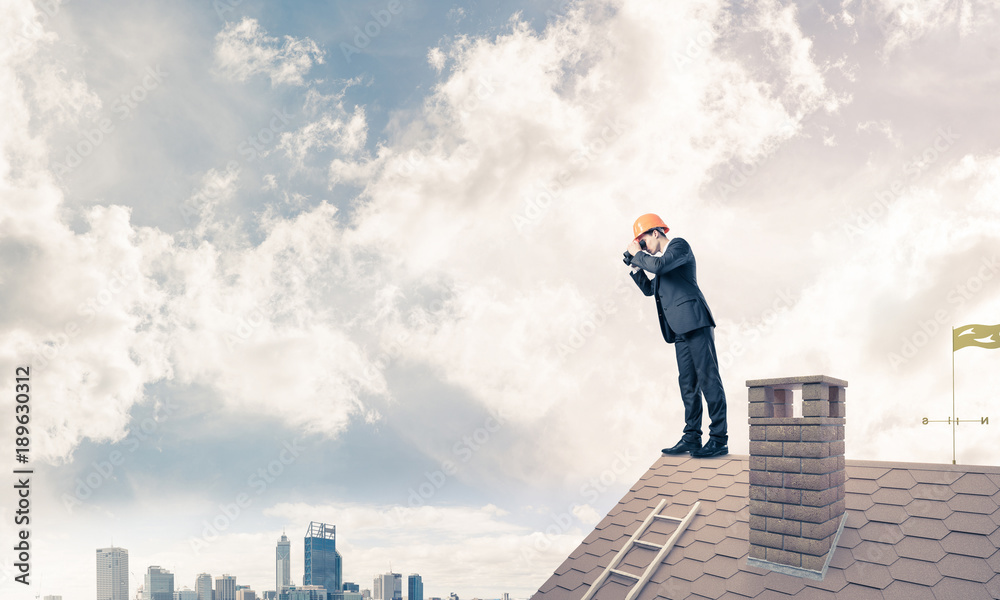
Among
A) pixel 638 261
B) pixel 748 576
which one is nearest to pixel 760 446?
pixel 748 576

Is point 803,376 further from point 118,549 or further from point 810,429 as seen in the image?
point 118,549

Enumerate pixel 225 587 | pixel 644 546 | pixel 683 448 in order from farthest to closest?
pixel 225 587 < pixel 683 448 < pixel 644 546

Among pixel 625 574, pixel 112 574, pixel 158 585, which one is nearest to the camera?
pixel 625 574

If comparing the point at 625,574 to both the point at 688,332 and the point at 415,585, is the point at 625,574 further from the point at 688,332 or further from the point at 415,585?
the point at 415,585

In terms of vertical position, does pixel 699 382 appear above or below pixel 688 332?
below

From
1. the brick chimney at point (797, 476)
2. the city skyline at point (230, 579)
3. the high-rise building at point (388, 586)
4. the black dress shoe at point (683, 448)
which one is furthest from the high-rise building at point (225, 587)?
the brick chimney at point (797, 476)

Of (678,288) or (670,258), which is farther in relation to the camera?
(678,288)

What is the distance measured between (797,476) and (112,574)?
34051mm

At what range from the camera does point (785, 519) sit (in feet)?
17.8

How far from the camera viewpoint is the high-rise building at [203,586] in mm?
38597

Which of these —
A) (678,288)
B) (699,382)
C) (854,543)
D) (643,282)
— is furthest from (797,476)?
(643,282)

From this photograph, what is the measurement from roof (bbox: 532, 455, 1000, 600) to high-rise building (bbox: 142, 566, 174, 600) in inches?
1496

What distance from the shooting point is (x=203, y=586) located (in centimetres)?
3969

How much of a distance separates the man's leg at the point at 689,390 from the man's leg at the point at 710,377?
0.37 feet
